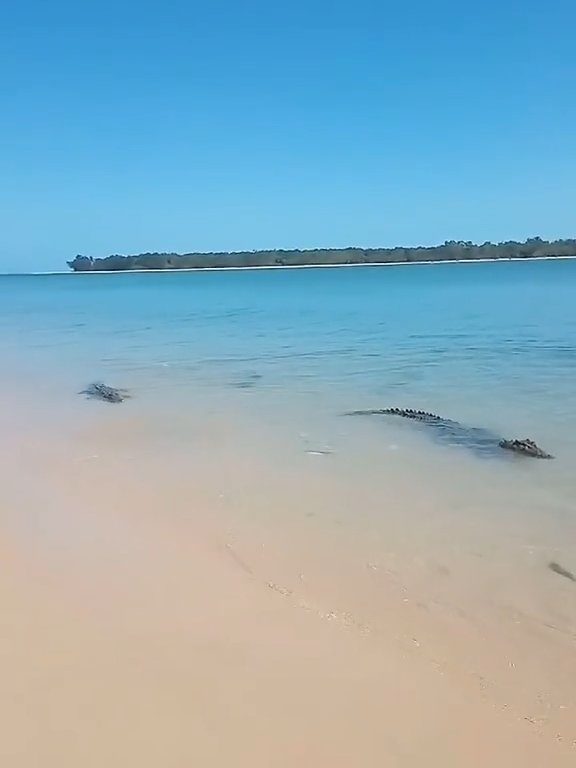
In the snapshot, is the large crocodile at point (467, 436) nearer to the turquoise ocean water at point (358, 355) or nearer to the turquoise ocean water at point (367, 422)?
the turquoise ocean water at point (367, 422)

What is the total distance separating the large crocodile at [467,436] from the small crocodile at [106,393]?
427cm

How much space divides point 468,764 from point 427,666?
74 centimetres

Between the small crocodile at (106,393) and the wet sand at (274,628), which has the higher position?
the wet sand at (274,628)

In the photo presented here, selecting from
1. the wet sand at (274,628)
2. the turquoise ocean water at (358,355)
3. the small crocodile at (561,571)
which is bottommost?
the turquoise ocean water at (358,355)

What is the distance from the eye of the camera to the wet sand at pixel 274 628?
288 cm

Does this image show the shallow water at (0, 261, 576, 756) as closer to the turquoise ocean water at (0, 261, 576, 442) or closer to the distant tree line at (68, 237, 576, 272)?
the turquoise ocean water at (0, 261, 576, 442)

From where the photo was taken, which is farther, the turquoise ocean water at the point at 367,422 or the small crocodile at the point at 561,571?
the turquoise ocean water at the point at 367,422

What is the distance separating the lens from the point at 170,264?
161 m

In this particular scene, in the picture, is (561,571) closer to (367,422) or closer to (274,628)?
(274,628)

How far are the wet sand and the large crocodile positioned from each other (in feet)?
3.58

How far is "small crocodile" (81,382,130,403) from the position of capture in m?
11.6

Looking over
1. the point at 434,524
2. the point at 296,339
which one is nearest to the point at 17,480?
the point at 434,524

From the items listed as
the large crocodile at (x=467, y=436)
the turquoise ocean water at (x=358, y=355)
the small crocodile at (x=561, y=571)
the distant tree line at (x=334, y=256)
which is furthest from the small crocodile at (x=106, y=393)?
the distant tree line at (x=334, y=256)

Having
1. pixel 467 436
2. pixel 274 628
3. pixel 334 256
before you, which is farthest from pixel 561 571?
pixel 334 256
